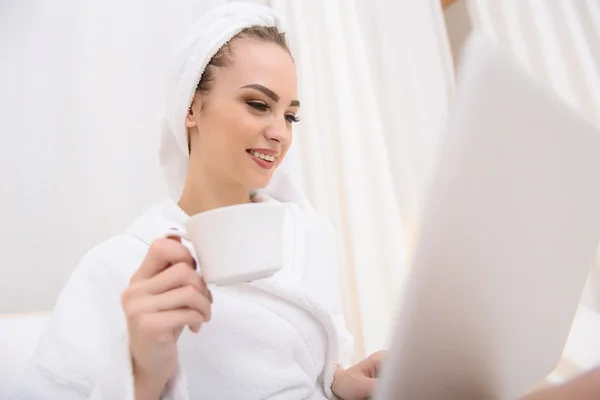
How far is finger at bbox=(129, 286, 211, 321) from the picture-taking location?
0.58 m

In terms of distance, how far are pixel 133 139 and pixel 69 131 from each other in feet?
0.63

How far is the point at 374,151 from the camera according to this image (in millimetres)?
1759

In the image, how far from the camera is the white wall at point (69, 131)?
54.6 inches

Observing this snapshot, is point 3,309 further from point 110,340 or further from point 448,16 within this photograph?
point 448,16

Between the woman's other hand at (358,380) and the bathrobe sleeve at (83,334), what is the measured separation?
43cm

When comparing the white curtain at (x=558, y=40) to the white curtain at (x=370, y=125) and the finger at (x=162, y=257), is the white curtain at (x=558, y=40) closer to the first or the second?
the white curtain at (x=370, y=125)

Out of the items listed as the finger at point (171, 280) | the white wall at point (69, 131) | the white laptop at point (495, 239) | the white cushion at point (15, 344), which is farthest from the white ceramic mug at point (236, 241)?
the white wall at point (69, 131)

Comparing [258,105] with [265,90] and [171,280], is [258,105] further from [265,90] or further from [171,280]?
[171,280]

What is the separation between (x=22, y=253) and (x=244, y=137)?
2.81ft

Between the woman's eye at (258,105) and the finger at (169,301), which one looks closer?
the finger at (169,301)

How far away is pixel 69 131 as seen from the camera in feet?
4.89

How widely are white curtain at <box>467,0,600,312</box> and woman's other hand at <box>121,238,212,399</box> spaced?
73.7 inches

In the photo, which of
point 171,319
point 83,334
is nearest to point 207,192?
point 83,334

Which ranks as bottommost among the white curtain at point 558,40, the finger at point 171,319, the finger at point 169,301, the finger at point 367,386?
the finger at point 367,386
